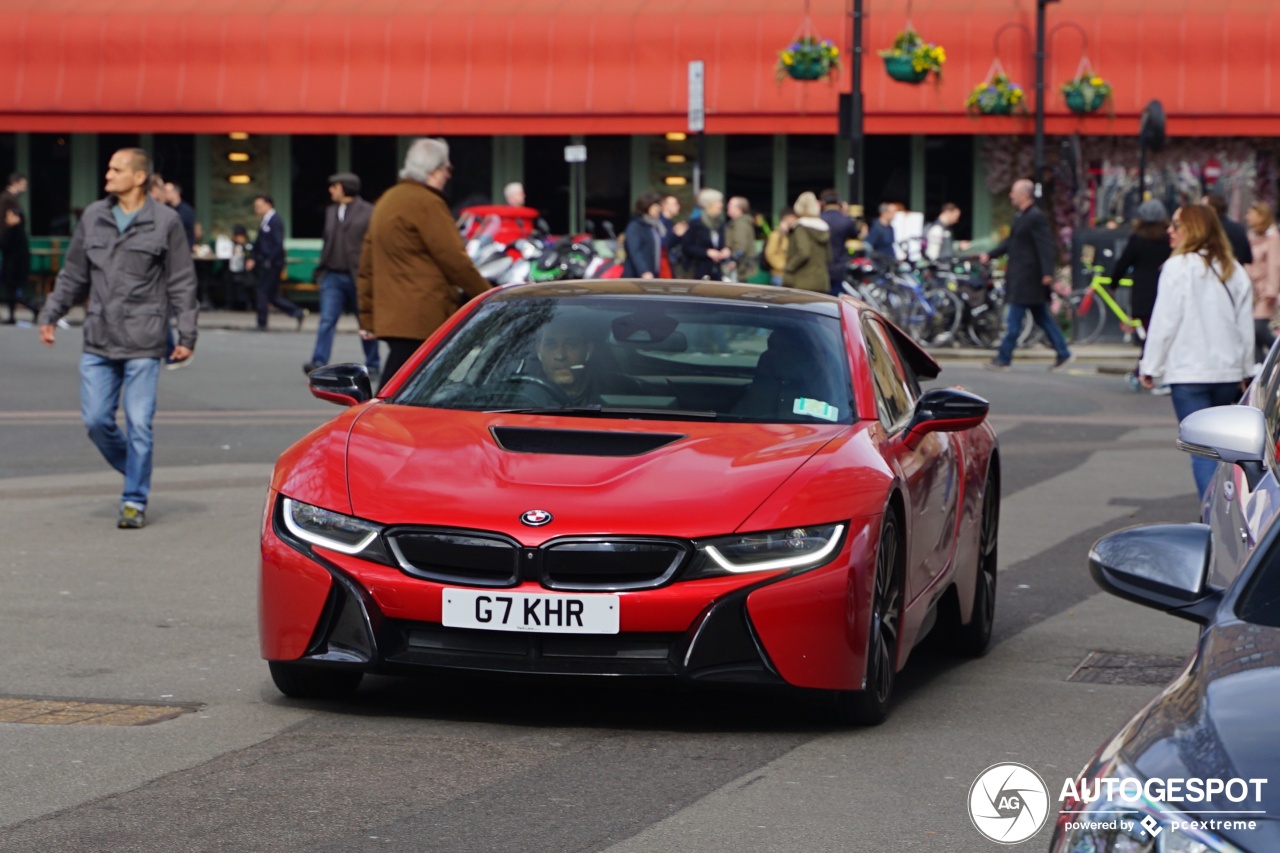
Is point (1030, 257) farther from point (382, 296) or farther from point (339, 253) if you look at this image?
point (382, 296)

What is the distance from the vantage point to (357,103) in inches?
1316

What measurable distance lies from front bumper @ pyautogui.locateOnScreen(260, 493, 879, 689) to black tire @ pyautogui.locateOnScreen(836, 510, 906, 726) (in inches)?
4.4

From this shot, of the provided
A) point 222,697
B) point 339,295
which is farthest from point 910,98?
point 222,697

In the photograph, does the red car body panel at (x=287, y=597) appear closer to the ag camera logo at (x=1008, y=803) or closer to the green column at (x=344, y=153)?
the ag camera logo at (x=1008, y=803)

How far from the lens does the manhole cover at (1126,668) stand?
290 inches

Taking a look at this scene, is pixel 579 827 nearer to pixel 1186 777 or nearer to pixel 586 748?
pixel 586 748

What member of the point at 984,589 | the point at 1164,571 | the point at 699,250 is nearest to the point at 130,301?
the point at 984,589

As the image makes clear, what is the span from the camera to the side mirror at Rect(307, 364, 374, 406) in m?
7.18

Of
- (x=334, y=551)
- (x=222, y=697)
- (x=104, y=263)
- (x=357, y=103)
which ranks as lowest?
(x=222, y=697)

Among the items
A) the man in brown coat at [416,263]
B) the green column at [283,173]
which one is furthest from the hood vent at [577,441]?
the green column at [283,173]

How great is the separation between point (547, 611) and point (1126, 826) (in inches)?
129

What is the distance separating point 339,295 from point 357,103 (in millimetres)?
15113

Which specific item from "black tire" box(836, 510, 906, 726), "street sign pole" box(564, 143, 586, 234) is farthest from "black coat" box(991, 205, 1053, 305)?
"black tire" box(836, 510, 906, 726)

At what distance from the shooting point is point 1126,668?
7.60 m
